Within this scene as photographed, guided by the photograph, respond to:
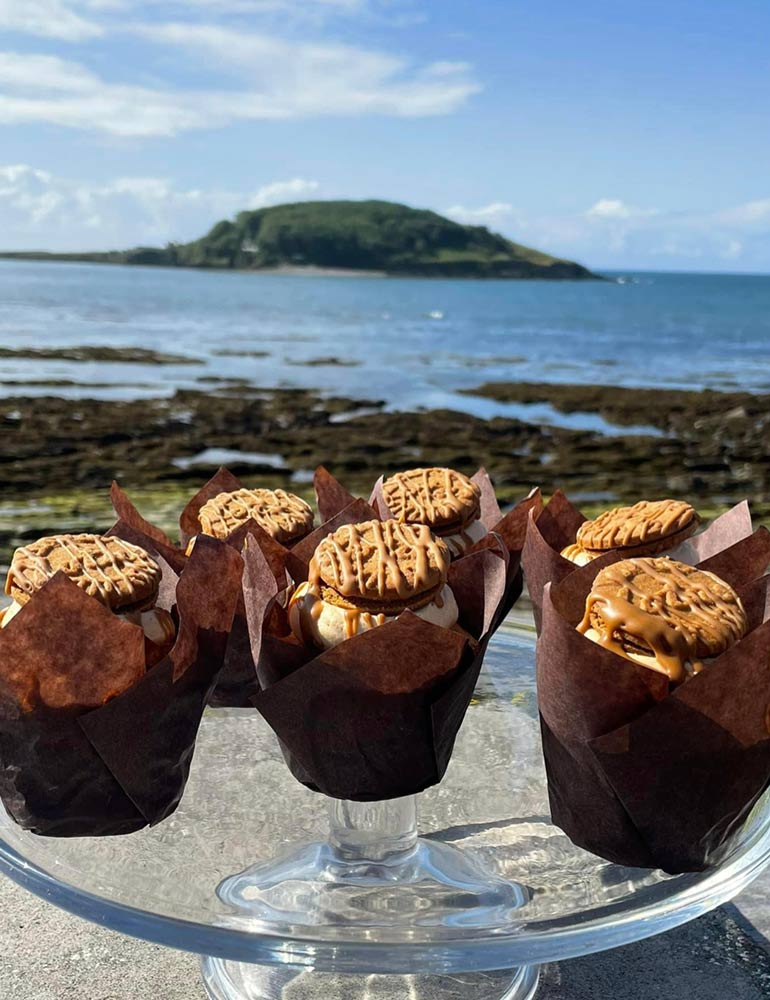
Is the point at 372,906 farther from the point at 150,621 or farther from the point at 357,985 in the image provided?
the point at 150,621

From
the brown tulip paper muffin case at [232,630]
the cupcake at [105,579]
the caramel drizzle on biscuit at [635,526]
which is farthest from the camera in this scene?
the caramel drizzle on biscuit at [635,526]

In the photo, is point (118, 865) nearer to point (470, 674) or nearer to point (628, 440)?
point (470, 674)

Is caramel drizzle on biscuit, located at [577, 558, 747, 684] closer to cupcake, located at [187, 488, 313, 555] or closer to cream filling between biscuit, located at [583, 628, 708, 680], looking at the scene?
cream filling between biscuit, located at [583, 628, 708, 680]

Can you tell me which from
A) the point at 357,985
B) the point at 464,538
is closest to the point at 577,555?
the point at 464,538

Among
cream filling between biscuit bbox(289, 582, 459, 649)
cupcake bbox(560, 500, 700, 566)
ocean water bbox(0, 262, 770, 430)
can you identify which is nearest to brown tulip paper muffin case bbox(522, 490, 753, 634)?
cupcake bbox(560, 500, 700, 566)

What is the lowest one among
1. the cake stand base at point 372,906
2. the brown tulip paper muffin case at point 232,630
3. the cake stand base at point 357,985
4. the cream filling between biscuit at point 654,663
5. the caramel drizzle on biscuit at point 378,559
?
the cake stand base at point 357,985

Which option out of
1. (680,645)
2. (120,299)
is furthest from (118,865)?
(120,299)

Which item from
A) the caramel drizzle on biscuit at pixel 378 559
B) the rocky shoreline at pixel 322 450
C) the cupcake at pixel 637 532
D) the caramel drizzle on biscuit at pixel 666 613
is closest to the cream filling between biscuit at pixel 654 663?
the caramel drizzle on biscuit at pixel 666 613

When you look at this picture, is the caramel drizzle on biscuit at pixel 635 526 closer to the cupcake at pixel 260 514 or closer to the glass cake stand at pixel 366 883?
the glass cake stand at pixel 366 883
